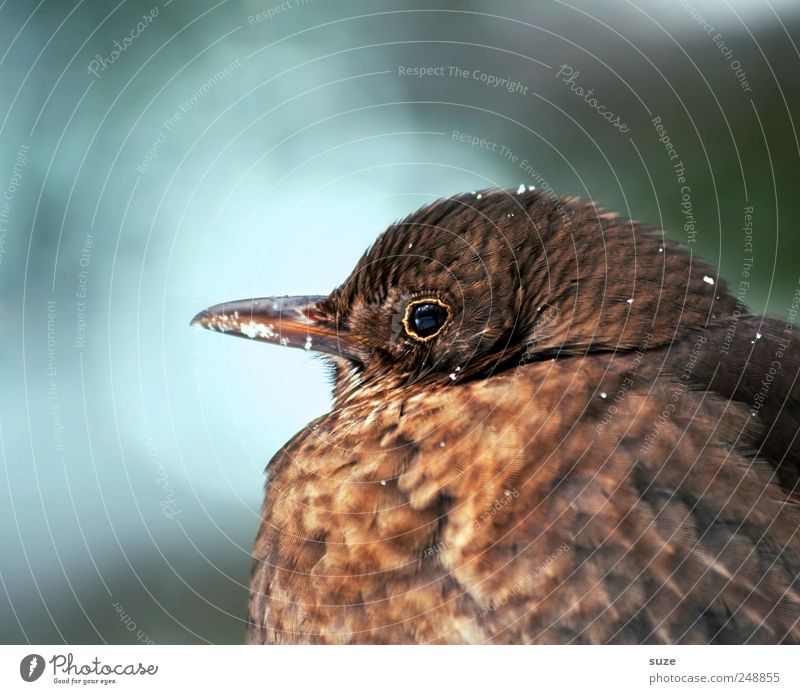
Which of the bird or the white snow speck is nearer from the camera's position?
the bird

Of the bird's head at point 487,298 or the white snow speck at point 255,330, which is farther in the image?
the white snow speck at point 255,330

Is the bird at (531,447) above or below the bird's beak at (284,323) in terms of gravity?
below

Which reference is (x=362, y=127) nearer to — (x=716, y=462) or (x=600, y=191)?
(x=600, y=191)
